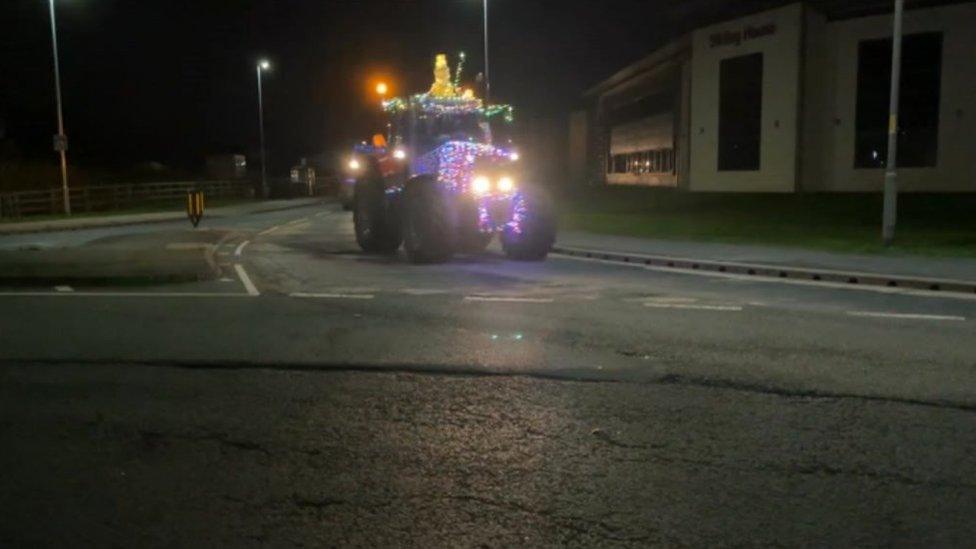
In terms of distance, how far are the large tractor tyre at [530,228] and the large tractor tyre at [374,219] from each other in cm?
258

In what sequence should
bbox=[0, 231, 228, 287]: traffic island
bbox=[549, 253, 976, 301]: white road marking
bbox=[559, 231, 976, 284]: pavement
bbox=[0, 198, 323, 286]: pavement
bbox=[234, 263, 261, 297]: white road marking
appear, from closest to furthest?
bbox=[549, 253, 976, 301]: white road marking → bbox=[234, 263, 261, 297]: white road marking → bbox=[0, 231, 228, 287]: traffic island → bbox=[0, 198, 323, 286]: pavement → bbox=[559, 231, 976, 284]: pavement

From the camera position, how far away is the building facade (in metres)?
35.3

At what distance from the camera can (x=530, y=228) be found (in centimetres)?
1833

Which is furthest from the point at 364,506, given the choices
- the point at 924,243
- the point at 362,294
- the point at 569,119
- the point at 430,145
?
the point at 569,119

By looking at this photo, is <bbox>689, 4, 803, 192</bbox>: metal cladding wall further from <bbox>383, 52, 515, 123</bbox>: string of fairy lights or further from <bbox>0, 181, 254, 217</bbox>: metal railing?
<bbox>0, 181, 254, 217</bbox>: metal railing

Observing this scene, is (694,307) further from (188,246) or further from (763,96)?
(763,96)

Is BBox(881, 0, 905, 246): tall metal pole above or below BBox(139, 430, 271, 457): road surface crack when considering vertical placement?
above

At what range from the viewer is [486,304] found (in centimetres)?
1225

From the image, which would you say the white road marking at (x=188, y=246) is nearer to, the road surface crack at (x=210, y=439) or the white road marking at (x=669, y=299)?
the white road marking at (x=669, y=299)

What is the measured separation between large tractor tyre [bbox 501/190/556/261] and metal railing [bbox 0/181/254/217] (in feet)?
86.8

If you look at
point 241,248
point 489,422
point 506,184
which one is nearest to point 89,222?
point 241,248

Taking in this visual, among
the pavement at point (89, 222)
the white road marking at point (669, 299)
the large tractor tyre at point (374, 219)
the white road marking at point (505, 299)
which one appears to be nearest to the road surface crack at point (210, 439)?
the white road marking at point (505, 299)

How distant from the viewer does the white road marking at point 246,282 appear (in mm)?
13719

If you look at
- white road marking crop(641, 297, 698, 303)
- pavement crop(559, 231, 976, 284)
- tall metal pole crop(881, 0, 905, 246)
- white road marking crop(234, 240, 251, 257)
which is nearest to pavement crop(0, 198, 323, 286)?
white road marking crop(234, 240, 251, 257)
